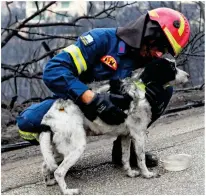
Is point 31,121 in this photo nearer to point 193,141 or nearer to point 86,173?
point 86,173

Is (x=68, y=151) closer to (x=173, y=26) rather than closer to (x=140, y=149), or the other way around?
(x=140, y=149)

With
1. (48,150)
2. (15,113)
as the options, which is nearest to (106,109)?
(48,150)

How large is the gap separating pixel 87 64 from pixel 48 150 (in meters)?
0.76

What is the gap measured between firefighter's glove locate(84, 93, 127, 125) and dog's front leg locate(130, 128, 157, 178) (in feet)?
0.54

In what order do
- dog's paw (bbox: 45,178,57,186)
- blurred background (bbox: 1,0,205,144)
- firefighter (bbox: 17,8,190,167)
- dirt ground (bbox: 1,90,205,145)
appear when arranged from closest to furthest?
1. firefighter (bbox: 17,8,190,167)
2. dog's paw (bbox: 45,178,57,186)
3. dirt ground (bbox: 1,90,205,145)
4. blurred background (bbox: 1,0,205,144)

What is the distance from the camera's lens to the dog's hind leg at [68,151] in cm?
336

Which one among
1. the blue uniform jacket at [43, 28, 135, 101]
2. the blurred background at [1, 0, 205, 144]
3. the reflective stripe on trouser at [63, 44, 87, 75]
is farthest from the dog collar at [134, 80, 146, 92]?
the blurred background at [1, 0, 205, 144]

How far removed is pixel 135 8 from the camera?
11.2m

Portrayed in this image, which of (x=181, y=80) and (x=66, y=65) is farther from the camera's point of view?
(x=181, y=80)

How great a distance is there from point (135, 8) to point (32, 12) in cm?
322

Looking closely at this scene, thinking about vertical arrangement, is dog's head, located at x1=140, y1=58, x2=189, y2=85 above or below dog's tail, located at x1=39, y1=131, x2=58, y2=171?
above

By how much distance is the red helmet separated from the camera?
353cm

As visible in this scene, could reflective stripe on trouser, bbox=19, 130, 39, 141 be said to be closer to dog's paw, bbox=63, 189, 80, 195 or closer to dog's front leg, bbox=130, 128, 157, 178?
dog's paw, bbox=63, 189, 80, 195

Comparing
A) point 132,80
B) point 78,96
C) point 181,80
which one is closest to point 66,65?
point 78,96
